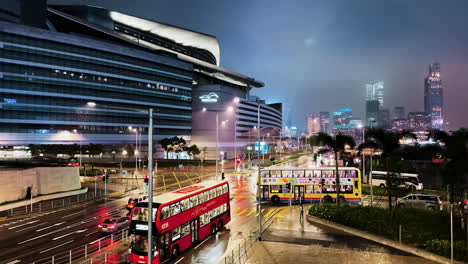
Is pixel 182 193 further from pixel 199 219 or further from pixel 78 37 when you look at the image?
pixel 78 37

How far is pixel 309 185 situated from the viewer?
1187 inches

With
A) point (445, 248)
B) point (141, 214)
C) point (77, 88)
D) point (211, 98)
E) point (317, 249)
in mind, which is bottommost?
point (317, 249)

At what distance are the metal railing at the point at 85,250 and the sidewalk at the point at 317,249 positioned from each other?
9.11 meters

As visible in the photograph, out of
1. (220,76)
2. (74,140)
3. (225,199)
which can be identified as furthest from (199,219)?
(220,76)

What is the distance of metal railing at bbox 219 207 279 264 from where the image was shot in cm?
1523

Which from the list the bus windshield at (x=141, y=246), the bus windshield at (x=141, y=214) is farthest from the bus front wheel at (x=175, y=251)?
the bus windshield at (x=141, y=214)

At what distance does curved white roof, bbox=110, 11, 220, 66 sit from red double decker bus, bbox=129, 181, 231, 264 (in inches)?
4565

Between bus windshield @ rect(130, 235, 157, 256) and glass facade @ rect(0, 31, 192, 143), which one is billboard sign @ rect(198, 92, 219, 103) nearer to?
glass facade @ rect(0, 31, 192, 143)

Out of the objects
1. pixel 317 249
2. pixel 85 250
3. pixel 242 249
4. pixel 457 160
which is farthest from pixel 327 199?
pixel 85 250

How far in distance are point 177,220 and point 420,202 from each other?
24.1 metres

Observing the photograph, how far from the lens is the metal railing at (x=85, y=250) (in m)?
15.6

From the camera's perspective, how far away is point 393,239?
714 inches

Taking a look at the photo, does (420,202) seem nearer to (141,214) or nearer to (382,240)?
(382,240)

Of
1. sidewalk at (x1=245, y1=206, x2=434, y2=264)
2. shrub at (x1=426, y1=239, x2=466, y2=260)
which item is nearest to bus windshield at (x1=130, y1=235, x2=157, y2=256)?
sidewalk at (x1=245, y1=206, x2=434, y2=264)
